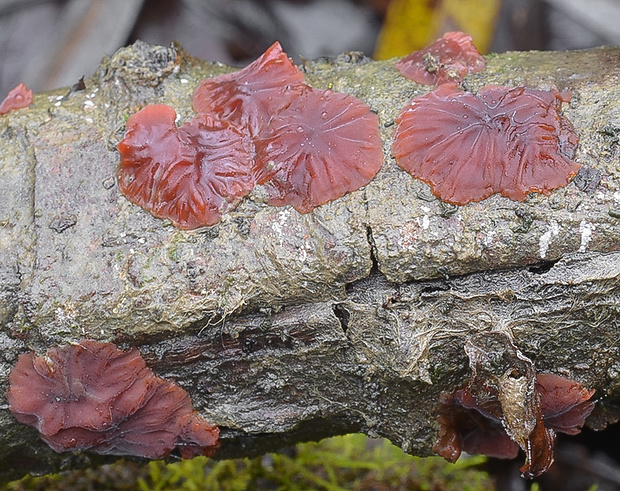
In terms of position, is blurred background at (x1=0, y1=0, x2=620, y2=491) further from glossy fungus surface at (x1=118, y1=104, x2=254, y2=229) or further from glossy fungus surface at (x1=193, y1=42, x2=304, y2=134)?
glossy fungus surface at (x1=118, y1=104, x2=254, y2=229)

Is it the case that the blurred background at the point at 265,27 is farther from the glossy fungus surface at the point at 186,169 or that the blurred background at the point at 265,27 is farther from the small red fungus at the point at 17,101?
the glossy fungus surface at the point at 186,169

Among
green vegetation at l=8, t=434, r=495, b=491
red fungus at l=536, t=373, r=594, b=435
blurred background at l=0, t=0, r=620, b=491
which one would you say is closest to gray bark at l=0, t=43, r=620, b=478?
red fungus at l=536, t=373, r=594, b=435

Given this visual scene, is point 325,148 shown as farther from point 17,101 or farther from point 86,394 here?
point 17,101

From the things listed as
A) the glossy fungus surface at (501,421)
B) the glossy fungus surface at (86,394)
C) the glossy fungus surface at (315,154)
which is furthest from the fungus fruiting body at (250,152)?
the glossy fungus surface at (501,421)

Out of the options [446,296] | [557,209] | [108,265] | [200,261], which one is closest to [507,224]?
[557,209]

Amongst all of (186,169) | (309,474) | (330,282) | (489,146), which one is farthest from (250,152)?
(309,474)
